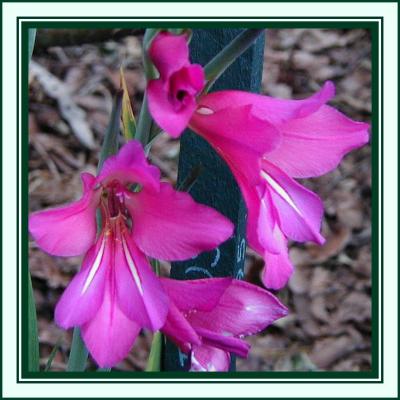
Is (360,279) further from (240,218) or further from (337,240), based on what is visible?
(240,218)

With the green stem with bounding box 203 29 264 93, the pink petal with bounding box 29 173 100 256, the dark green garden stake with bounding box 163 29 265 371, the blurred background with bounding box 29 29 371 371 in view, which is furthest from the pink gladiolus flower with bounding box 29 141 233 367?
the blurred background with bounding box 29 29 371 371

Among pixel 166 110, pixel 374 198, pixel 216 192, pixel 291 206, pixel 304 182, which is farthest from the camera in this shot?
pixel 304 182

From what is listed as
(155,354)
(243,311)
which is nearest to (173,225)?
(243,311)

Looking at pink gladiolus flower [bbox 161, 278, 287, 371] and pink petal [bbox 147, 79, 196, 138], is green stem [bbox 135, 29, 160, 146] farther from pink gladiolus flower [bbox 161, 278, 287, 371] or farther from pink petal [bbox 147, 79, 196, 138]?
pink gladiolus flower [bbox 161, 278, 287, 371]

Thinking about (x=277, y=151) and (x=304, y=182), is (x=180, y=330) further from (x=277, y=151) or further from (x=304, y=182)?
(x=304, y=182)

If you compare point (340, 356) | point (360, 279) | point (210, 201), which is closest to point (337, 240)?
point (360, 279)

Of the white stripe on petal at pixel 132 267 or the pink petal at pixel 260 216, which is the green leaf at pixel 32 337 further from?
the pink petal at pixel 260 216

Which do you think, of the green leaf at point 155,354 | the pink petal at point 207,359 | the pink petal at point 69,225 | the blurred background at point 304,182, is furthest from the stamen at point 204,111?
the blurred background at point 304,182
